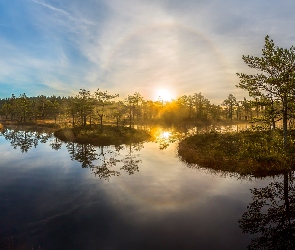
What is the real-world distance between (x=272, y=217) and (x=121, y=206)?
9.70 meters

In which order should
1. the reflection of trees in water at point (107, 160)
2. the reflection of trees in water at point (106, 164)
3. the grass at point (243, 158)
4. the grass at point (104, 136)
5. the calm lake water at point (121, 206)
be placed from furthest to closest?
the grass at point (104, 136) < the reflection of trees in water at point (107, 160) < the reflection of trees in water at point (106, 164) < the grass at point (243, 158) < the calm lake water at point (121, 206)

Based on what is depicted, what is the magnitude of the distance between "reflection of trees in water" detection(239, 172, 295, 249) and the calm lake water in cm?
51

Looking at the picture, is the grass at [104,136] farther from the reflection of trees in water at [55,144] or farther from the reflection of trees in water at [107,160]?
the reflection of trees in water at [107,160]

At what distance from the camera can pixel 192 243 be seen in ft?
34.0

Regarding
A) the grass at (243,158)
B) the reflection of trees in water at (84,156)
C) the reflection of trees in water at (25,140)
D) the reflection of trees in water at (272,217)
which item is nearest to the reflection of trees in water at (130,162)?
the reflection of trees in water at (84,156)

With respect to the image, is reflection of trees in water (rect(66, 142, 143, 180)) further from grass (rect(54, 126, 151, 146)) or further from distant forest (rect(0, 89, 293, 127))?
distant forest (rect(0, 89, 293, 127))

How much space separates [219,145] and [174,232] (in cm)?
2172

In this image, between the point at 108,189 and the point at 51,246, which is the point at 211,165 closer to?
the point at 108,189

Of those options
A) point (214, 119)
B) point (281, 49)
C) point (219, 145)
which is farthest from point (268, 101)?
point (214, 119)

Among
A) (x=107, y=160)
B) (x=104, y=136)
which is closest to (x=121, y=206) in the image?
(x=107, y=160)

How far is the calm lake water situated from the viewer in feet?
35.2

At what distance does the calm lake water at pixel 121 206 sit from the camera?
10.7m

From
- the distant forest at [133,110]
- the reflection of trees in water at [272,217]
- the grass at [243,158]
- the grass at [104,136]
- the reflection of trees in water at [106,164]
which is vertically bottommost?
the reflection of trees in water at [272,217]

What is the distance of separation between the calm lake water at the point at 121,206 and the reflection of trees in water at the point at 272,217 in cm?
51
